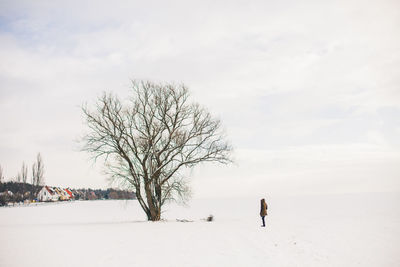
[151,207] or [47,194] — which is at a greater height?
[151,207]

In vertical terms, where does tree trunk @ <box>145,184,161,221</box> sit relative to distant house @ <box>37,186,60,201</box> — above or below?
above

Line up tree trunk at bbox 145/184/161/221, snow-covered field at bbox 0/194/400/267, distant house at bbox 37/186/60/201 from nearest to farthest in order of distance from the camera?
snow-covered field at bbox 0/194/400/267 → tree trunk at bbox 145/184/161/221 → distant house at bbox 37/186/60/201

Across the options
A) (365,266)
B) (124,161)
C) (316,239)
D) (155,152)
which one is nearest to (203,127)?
(155,152)

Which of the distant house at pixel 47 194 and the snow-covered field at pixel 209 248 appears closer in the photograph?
the snow-covered field at pixel 209 248

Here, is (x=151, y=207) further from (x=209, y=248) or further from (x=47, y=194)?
(x=47, y=194)

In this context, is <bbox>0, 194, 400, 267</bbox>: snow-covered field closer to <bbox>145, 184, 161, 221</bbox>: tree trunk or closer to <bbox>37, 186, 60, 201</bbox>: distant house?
<bbox>145, 184, 161, 221</bbox>: tree trunk

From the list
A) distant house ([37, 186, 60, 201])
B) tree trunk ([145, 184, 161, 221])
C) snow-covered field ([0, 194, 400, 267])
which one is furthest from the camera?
distant house ([37, 186, 60, 201])

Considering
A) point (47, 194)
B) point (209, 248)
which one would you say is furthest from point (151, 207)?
point (47, 194)

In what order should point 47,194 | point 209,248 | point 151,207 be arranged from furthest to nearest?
1. point 47,194
2. point 151,207
3. point 209,248

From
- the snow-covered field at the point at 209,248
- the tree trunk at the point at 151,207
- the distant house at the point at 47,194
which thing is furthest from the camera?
the distant house at the point at 47,194

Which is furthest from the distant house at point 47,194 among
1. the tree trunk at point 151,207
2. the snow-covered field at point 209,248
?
the snow-covered field at point 209,248

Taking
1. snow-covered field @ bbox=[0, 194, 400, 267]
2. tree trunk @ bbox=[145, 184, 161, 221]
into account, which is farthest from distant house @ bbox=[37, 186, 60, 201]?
snow-covered field @ bbox=[0, 194, 400, 267]

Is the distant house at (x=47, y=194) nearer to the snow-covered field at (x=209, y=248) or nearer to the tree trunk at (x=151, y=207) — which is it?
the tree trunk at (x=151, y=207)

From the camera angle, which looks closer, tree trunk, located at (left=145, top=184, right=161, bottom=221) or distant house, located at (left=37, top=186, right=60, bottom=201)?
tree trunk, located at (left=145, top=184, right=161, bottom=221)
